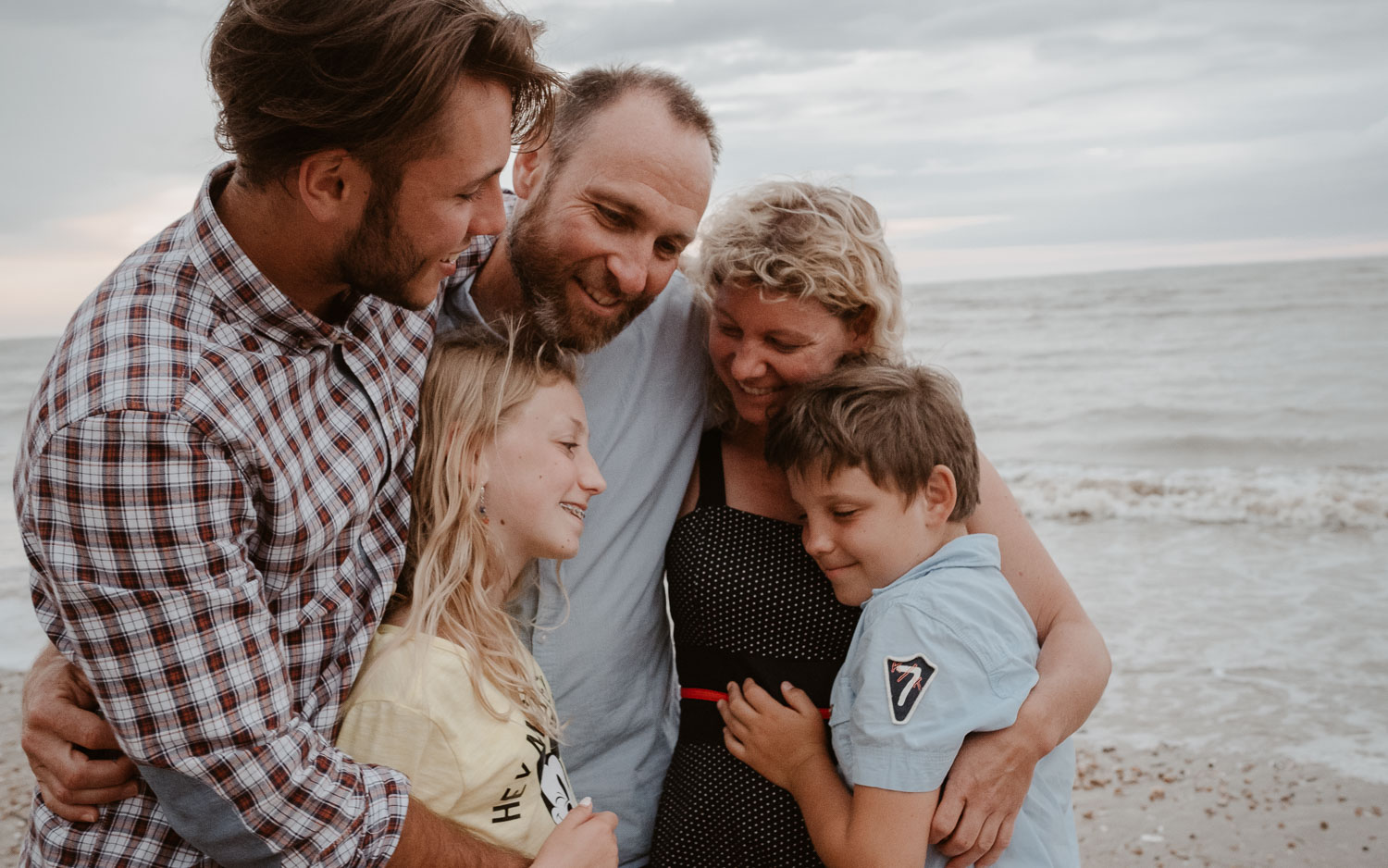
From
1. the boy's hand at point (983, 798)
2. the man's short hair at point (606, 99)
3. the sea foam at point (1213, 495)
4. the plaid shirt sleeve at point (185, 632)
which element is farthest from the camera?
the sea foam at point (1213, 495)

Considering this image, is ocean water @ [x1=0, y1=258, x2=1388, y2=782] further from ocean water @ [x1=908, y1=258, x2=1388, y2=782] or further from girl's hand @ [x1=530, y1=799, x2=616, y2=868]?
girl's hand @ [x1=530, y1=799, x2=616, y2=868]

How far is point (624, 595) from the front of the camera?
2.38 m

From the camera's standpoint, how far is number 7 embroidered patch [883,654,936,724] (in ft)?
6.33

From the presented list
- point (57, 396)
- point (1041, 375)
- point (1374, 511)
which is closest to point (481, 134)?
point (57, 396)

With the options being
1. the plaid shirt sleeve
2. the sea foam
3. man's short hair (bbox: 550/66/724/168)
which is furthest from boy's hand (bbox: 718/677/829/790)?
the sea foam

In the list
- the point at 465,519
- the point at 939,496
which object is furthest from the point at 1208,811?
the point at 465,519

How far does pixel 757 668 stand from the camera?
2.28m

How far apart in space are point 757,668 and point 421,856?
0.83 metres

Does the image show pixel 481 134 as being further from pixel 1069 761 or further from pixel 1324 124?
pixel 1324 124

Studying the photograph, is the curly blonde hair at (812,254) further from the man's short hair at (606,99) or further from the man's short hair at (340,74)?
the man's short hair at (340,74)

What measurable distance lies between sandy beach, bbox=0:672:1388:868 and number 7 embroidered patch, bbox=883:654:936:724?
276cm

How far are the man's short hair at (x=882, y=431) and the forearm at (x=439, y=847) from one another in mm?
996

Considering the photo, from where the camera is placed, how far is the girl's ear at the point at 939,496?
2194 millimetres

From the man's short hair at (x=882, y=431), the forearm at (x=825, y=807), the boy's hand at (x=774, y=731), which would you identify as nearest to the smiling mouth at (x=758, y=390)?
the man's short hair at (x=882, y=431)
